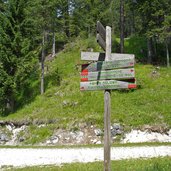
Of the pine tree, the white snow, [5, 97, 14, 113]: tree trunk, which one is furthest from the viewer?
[5, 97, 14, 113]: tree trunk

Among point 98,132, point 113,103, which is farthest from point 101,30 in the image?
point 113,103

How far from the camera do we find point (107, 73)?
8320 millimetres

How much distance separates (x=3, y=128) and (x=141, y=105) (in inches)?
513

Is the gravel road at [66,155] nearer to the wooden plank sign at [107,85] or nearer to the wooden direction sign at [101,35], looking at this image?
the wooden plank sign at [107,85]

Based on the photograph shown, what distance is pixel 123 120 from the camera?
25406 millimetres

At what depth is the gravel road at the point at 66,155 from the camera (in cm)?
1496

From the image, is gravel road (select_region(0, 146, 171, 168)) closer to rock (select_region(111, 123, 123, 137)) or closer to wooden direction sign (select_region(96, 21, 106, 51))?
rock (select_region(111, 123, 123, 137))

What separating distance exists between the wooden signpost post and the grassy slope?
1681cm

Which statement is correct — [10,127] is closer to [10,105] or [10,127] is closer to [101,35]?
[10,105]

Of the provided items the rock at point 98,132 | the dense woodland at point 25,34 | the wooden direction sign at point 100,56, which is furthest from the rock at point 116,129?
the wooden direction sign at point 100,56

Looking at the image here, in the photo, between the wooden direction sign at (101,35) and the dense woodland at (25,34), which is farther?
the dense woodland at (25,34)

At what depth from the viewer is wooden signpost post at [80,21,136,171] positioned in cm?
806

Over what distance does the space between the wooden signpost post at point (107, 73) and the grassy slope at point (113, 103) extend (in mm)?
16812

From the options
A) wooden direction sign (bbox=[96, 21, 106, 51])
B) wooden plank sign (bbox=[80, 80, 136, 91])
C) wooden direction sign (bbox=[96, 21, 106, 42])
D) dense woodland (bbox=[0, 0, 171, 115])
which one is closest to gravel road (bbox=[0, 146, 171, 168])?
wooden plank sign (bbox=[80, 80, 136, 91])
